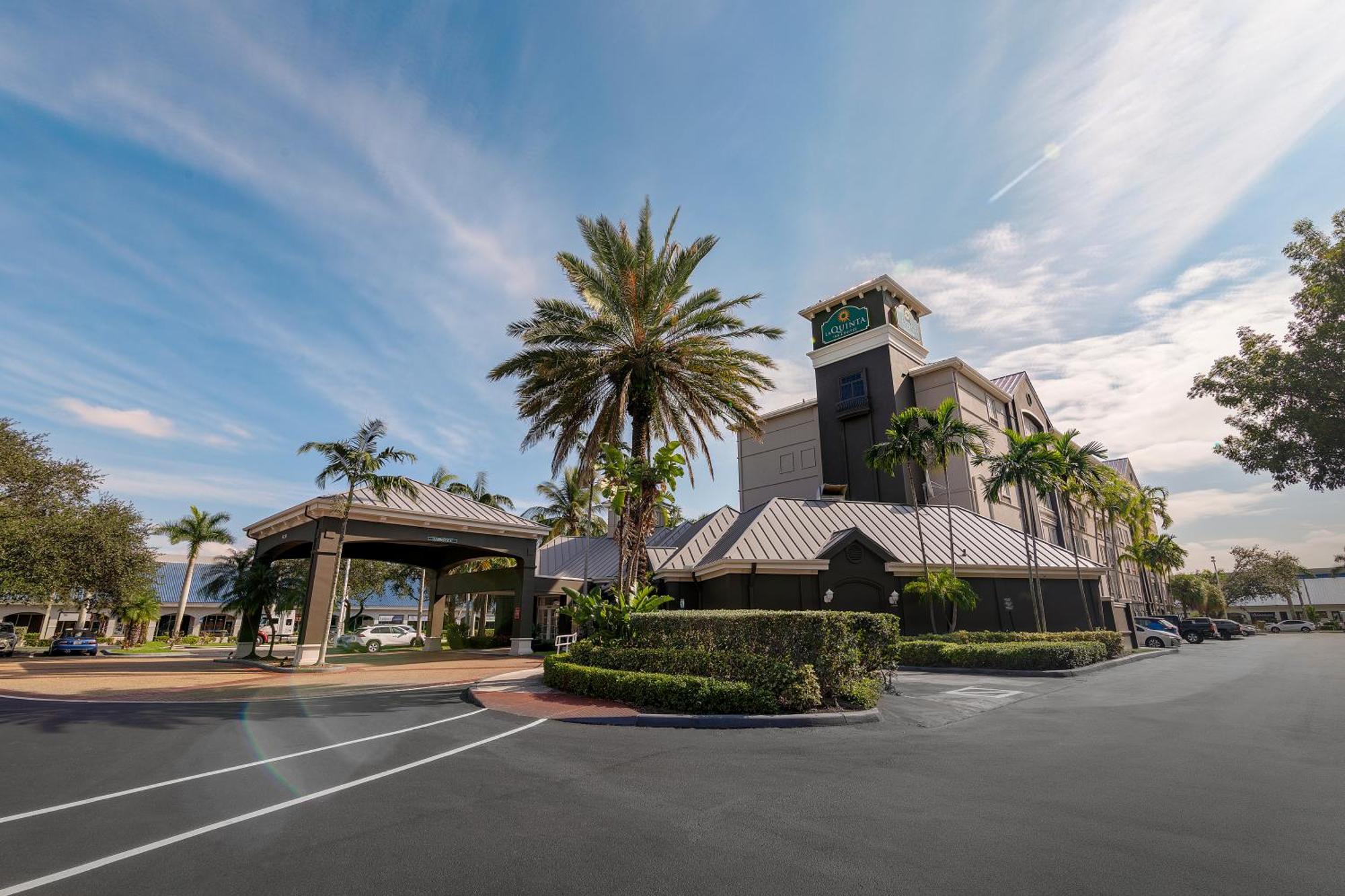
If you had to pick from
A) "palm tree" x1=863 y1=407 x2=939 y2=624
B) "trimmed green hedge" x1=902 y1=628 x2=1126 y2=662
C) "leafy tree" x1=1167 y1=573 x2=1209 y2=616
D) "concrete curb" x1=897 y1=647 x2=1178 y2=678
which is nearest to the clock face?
"palm tree" x1=863 y1=407 x2=939 y2=624

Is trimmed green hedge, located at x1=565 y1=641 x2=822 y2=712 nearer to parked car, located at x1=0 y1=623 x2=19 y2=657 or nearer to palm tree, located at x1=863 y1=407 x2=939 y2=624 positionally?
palm tree, located at x1=863 y1=407 x2=939 y2=624

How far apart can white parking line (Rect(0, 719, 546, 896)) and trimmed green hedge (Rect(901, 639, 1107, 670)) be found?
17.7 m

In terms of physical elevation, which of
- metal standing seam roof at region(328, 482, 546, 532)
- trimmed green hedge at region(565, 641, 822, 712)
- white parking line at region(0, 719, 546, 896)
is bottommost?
white parking line at region(0, 719, 546, 896)

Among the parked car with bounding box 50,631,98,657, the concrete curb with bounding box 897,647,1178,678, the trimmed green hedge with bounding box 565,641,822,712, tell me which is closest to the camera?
the trimmed green hedge with bounding box 565,641,822,712

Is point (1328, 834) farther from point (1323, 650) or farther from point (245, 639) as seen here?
point (1323, 650)

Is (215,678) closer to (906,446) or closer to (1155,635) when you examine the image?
(906,446)

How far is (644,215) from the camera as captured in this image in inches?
795

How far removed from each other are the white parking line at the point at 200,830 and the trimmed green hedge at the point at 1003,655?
1773 cm

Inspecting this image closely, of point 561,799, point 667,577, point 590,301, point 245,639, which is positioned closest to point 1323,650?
point 667,577

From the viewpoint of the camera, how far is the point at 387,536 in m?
24.0

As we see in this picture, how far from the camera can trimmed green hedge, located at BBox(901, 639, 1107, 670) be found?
19531 millimetres

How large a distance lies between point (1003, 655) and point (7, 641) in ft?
155

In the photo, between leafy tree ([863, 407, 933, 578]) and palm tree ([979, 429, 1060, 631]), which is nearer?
palm tree ([979, 429, 1060, 631])

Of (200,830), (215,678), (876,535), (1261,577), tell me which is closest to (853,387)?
(876,535)
